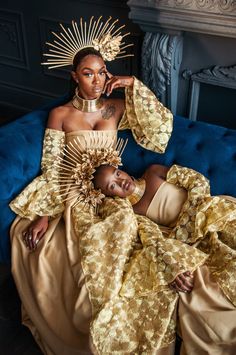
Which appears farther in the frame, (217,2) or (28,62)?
(28,62)

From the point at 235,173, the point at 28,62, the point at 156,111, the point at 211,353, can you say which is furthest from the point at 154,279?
the point at 28,62

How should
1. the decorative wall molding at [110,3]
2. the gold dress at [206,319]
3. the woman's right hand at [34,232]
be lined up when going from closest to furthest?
the gold dress at [206,319]
the woman's right hand at [34,232]
the decorative wall molding at [110,3]

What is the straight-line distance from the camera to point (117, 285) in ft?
4.68

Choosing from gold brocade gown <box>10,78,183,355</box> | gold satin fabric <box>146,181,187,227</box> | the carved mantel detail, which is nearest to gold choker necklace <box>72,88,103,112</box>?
gold brocade gown <box>10,78,183,355</box>

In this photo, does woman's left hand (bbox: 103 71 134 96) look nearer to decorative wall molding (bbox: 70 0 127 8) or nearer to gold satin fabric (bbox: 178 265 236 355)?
decorative wall molding (bbox: 70 0 127 8)

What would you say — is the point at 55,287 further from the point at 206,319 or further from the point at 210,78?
the point at 210,78

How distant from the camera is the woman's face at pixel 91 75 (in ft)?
5.59

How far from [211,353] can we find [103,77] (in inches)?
44.8

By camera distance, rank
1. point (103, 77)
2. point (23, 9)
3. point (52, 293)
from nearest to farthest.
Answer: point (52, 293) < point (103, 77) < point (23, 9)

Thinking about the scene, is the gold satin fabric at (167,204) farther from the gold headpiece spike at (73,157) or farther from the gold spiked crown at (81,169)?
the gold headpiece spike at (73,157)

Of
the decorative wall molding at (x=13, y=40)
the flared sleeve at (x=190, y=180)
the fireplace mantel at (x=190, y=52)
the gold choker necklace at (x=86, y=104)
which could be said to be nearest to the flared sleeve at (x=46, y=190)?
the gold choker necklace at (x=86, y=104)

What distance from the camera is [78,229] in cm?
161

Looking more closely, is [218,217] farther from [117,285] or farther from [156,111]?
[156,111]

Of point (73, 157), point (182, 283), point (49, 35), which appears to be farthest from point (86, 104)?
point (49, 35)
